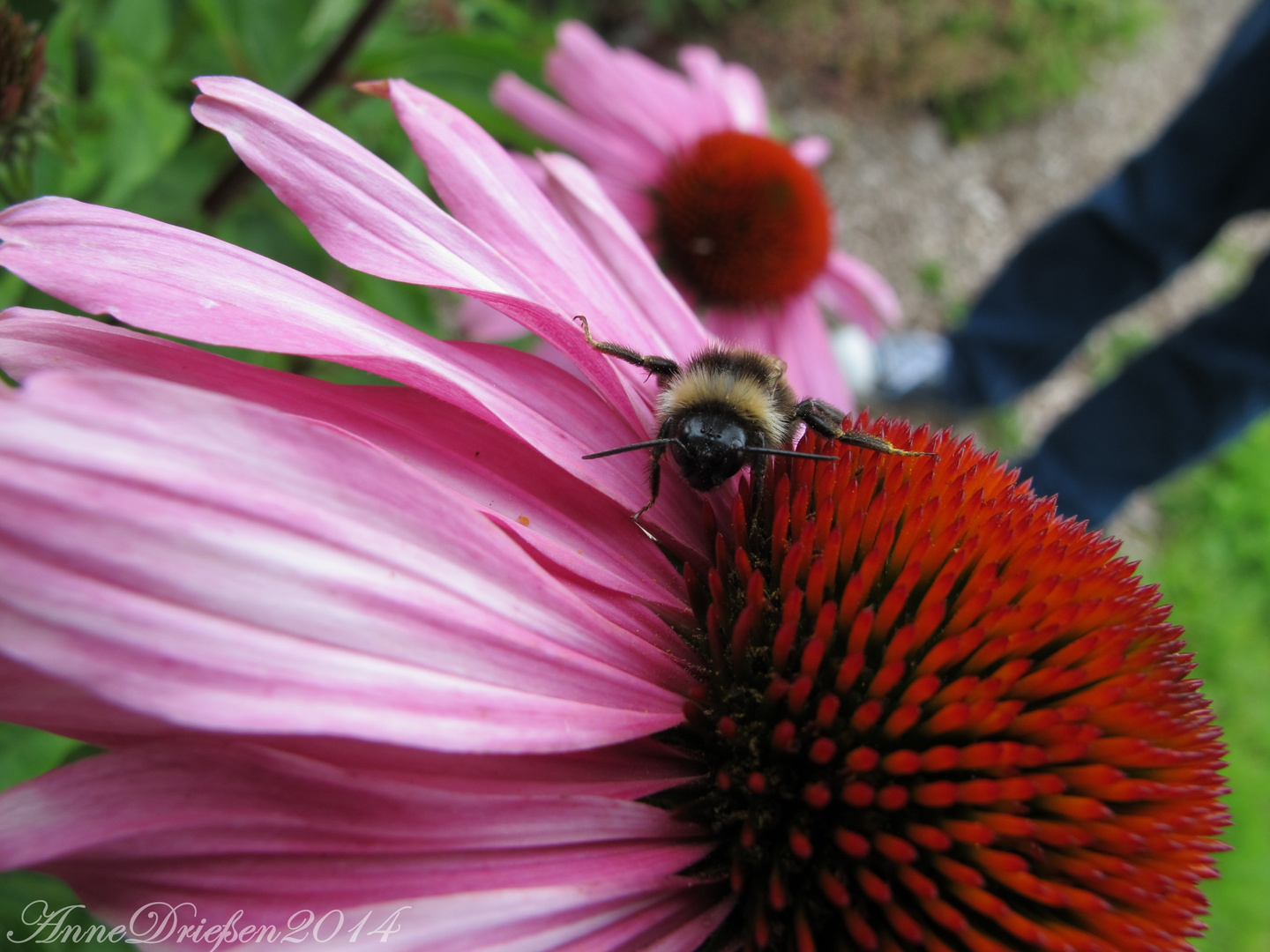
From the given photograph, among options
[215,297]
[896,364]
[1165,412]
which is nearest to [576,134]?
[215,297]

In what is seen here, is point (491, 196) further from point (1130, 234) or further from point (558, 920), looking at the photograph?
point (1130, 234)

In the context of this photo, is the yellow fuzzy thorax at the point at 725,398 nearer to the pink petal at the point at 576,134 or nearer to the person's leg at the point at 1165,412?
the pink petal at the point at 576,134

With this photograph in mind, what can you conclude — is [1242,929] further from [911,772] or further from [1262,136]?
[911,772]

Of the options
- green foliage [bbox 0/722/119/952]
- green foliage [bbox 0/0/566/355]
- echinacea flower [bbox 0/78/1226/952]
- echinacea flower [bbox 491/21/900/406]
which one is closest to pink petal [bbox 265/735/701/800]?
echinacea flower [bbox 0/78/1226/952]

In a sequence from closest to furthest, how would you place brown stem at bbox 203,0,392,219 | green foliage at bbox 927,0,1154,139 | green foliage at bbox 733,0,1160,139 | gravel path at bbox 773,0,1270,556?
1. brown stem at bbox 203,0,392,219
2. green foliage at bbox 733,0,1160,139
3. gravel path at bbox 773,0,1270,556
4. green foliage at bbox 927,0,1154,139

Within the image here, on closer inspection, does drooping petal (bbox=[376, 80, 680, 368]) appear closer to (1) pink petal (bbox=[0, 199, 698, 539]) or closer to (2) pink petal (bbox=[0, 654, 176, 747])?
(1) pink petal (bbox=[0, 199, 698, 539])

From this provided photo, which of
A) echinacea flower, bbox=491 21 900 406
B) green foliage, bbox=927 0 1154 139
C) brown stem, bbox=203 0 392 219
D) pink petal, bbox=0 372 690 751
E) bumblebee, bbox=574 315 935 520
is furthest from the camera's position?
green foliage, bbox=927 0 1154 139

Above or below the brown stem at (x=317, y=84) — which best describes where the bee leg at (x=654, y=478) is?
below

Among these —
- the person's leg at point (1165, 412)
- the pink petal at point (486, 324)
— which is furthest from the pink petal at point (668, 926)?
the person's leg at point (1165, 412)
